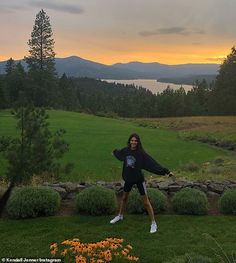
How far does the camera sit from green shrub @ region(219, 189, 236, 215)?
9.56 meters

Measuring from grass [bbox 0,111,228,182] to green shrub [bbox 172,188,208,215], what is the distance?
23.0 ft

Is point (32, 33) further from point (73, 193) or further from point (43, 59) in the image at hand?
point (73, 193)

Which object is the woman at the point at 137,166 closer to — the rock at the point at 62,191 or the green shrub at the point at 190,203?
the green shrub at the point at 190,203

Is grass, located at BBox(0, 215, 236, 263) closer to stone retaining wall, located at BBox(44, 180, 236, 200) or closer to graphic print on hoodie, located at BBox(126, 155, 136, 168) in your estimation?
graphic print on hoodie, located at BBox(126, 155, 136, 168)

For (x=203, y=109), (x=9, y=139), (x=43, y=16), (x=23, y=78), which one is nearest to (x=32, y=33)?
(x=43, y=16)

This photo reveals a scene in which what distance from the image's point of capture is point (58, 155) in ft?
44.3

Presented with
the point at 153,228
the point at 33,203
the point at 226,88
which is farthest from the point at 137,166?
the point at 226,88

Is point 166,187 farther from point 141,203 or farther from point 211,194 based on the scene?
point 141,203

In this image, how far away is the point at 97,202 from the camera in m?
9.39

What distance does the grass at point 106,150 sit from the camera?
20172 millimetres

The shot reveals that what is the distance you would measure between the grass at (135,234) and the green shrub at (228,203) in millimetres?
A: 344

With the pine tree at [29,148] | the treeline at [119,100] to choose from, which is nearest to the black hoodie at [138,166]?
the pine tree at [29,148]

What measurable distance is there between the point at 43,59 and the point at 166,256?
7091cm

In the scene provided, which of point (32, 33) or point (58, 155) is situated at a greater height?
point (32, 33)
